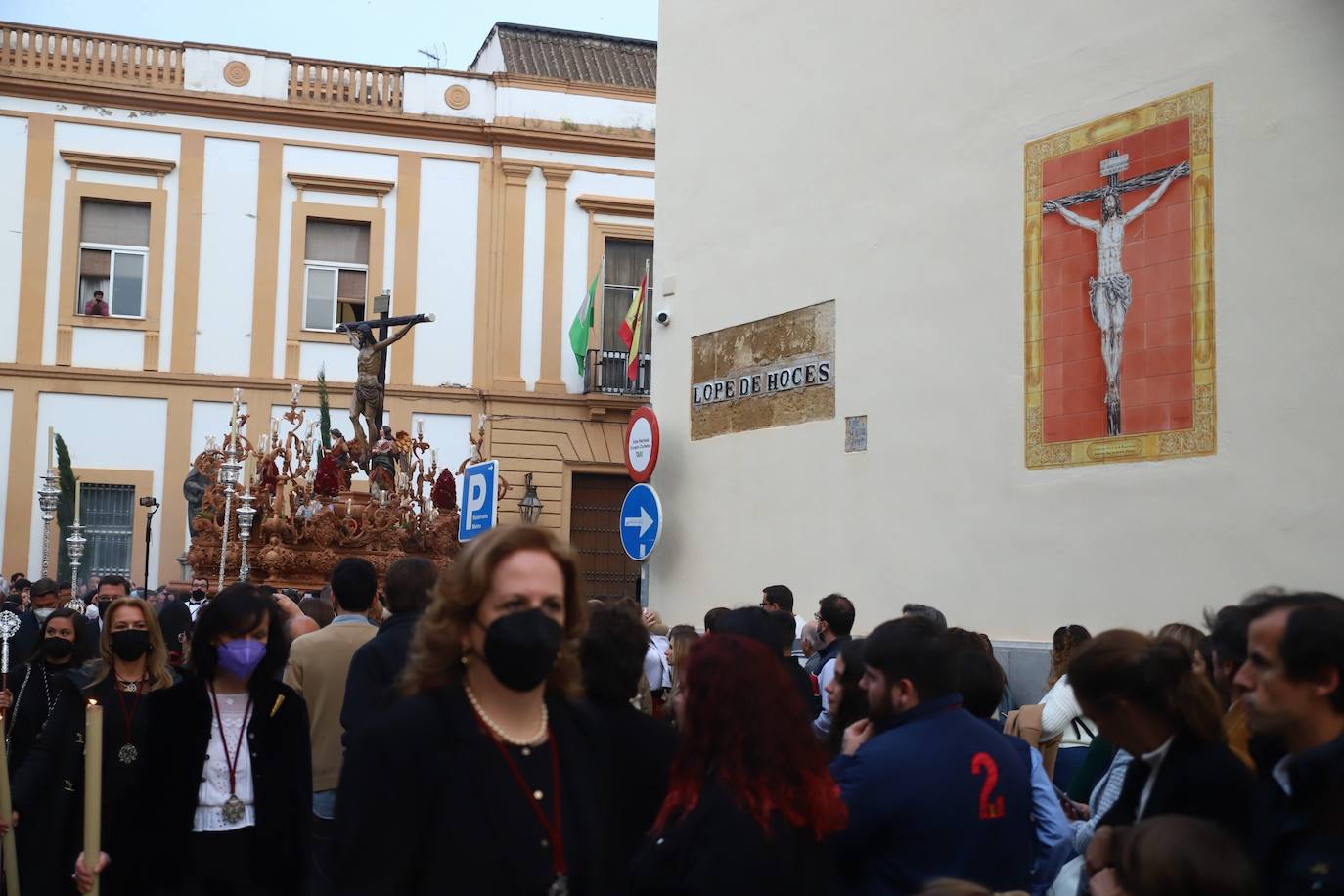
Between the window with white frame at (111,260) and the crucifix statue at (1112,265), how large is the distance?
62.3 feet

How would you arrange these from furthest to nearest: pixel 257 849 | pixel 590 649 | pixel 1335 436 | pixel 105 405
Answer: pixel 105 405, pixel 1335 436, pixel 257 849, pixel 590 649

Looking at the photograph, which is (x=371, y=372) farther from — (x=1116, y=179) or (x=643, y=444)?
(x=1116, y=179)

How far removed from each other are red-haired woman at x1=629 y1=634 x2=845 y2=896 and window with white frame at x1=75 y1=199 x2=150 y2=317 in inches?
925

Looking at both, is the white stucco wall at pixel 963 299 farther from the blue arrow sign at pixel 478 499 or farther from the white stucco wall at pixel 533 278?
the white stucco wall at pixel 533 278

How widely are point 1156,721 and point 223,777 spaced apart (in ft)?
9.15

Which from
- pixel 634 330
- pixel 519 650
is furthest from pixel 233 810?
pixel 634 330

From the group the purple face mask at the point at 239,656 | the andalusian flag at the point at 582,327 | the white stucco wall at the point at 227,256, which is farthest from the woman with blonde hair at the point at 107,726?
the white stucco wall at the point at 227,256

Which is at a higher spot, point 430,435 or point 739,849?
point 430,435

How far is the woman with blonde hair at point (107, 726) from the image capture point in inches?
207

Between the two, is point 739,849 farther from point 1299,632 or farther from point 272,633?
point 272,633

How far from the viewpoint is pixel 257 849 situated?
15.2ft

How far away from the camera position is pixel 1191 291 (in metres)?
9.03

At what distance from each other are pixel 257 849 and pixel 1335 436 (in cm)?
614

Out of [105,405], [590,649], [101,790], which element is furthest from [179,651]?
[105,405]
